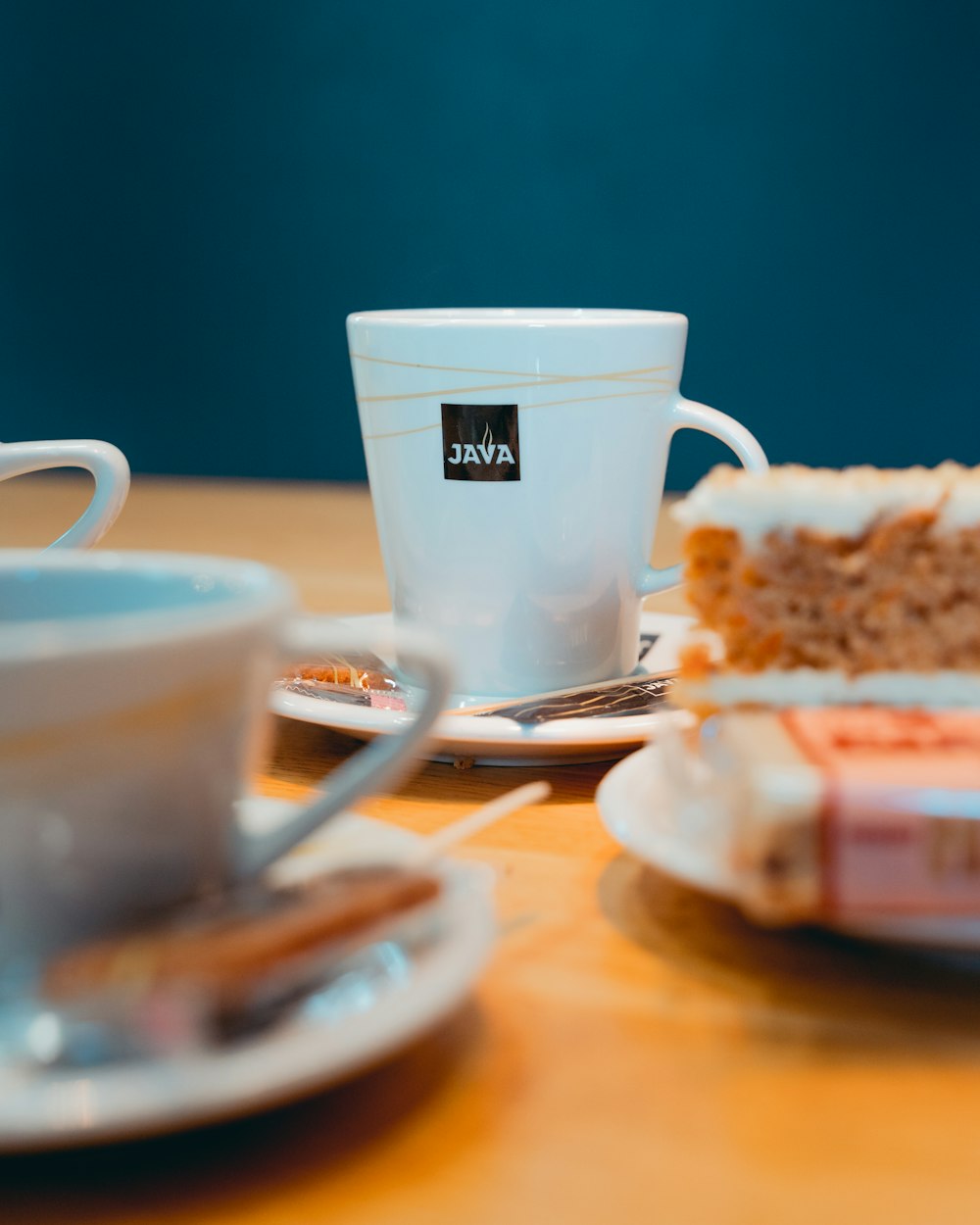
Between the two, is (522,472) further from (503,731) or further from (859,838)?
(859,838)

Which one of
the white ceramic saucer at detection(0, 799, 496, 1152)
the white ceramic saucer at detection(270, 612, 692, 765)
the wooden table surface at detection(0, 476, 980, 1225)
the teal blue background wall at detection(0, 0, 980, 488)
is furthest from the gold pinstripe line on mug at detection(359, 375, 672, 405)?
the teal blue background wall at detection(0, 0, 980, 488)

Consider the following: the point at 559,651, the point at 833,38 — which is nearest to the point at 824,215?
the point at 833,38

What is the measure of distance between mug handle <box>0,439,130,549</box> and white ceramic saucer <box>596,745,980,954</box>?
11.7 inches

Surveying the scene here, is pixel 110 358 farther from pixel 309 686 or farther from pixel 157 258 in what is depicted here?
pixel 309 686

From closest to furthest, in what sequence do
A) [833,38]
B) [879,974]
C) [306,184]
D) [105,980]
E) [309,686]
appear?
[105,980] → [879,974] → [309,686] → [833,38] → [306,184]

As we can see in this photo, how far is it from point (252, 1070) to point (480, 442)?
41 cm

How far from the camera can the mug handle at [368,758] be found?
1.11ft

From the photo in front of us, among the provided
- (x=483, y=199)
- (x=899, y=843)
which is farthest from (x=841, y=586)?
(x=483, y=199)

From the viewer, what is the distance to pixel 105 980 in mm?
277

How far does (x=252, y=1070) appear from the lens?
27 cm

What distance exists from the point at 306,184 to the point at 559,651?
2.28 m

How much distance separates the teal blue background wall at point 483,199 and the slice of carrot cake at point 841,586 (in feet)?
7.06

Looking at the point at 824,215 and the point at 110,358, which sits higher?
the point at 824,215

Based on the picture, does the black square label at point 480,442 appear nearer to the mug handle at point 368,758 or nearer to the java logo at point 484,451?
the java logo at point 484,451
